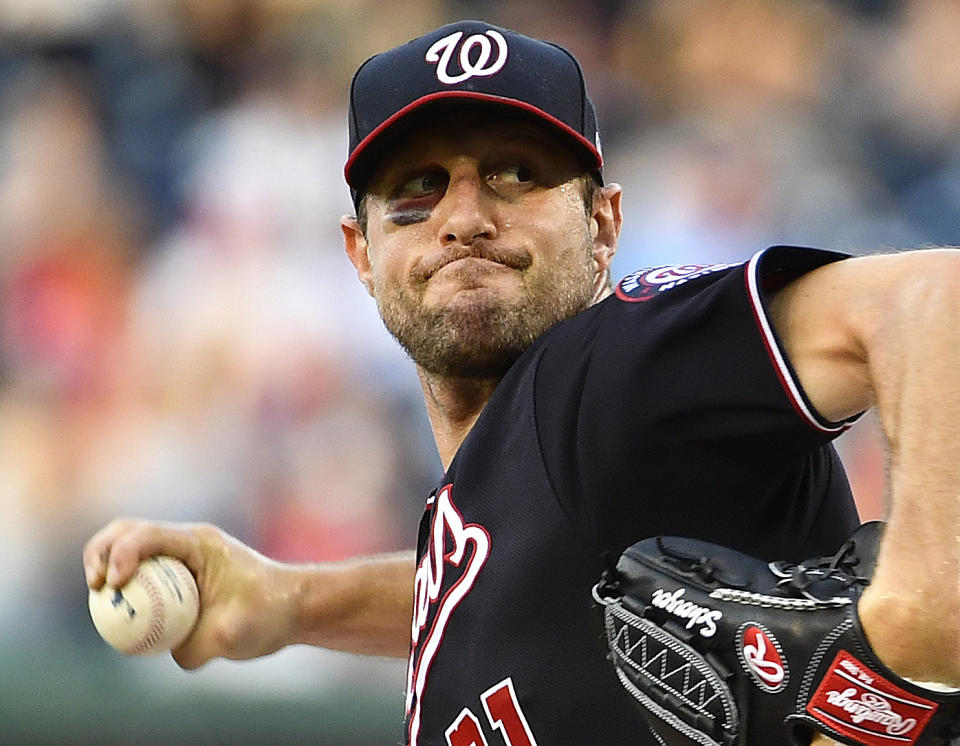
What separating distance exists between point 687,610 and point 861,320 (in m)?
0.31

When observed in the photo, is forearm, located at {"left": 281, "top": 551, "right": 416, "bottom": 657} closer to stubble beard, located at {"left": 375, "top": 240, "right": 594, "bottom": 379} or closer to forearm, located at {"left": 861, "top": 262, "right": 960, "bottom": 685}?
stubble beard, located at {"left": 375, "top": 240, "right": 594, "bottom": 379}

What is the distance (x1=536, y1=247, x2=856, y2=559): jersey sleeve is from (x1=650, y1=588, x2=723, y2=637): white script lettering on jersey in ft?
0.37

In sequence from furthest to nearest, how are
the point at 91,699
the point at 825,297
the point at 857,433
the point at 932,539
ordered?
the point at 857,433 < the point at 91,699 < the point at 825,297 < the point at 932,539

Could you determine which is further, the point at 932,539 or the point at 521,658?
the point at 521,658

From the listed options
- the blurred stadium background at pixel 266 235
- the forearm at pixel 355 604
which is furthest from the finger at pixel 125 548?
the blurred stadium background at pixel 266 235

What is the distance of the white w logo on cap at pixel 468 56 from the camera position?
172 centimetres

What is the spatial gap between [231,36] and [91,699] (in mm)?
2600

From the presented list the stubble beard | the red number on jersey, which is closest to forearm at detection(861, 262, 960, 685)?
the red number on jersey

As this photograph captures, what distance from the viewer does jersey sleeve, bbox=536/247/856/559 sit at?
1177 mm

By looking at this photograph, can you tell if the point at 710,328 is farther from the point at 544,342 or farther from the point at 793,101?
the point at 793,101

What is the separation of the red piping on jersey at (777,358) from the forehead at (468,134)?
644mm

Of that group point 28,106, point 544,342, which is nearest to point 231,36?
Result: point 28,106

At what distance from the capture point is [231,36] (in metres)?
5.00

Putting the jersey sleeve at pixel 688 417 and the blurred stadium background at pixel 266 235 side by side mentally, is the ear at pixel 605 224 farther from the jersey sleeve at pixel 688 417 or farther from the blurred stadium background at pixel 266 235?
the blurred stadium background at pixel 266 235
